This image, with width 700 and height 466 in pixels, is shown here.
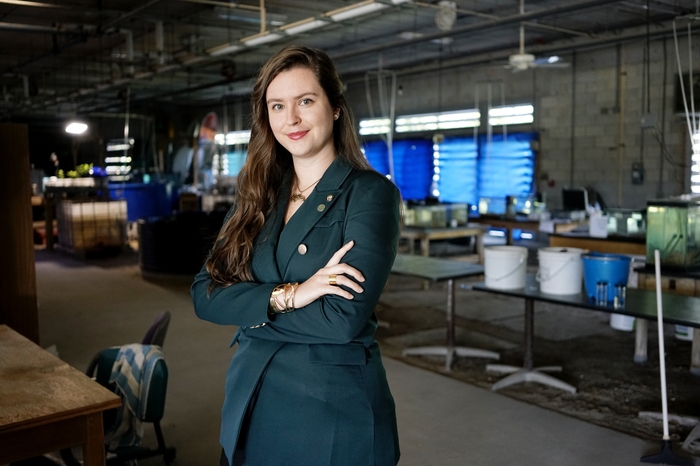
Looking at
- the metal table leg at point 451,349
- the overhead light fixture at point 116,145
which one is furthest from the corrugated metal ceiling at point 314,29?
the overhead light fixture at point 116,145

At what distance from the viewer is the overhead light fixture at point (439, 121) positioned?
1346 centimetres

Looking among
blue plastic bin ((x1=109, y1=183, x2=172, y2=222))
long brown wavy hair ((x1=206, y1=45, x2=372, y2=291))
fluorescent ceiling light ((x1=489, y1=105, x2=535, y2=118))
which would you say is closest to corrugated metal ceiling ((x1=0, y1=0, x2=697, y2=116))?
fluorescent ceiling light ((x1=489, y1=105, x2=535, y2=118))

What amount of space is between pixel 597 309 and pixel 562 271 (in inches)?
17.1

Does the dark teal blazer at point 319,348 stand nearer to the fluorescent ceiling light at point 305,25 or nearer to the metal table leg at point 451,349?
the metal table leg at point 451,349

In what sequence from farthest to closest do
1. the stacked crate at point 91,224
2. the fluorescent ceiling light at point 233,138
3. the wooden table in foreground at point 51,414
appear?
the fluorescent ceiling light at point 233,138 → the stacked crate at point 91,224 → the wooden table in foreground at point 51,414

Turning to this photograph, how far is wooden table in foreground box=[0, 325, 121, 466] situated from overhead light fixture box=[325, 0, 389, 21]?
4675 millimetres

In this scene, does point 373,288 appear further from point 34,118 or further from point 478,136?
point 34,118

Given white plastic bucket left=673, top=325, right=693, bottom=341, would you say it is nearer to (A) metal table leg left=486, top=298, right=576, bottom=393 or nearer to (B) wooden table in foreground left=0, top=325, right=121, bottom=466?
(A) metal table leg left=486, top=298, right=576, bottom=393

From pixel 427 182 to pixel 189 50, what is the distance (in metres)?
6.00

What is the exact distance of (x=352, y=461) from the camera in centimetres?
151

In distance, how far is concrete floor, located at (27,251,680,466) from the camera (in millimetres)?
3510

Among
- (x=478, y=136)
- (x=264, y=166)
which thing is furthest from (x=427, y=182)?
(x=264, y=166)

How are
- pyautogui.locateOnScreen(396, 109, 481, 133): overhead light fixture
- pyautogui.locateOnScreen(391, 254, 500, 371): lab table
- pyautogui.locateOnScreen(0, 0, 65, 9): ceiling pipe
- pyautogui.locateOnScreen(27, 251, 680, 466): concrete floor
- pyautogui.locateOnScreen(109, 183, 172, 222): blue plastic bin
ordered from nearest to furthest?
pyautogui.locateOnScreen(27, 251, 680, 466): concrete floor, pyautogui.locateOnScreen(391, 254, 500, 371): lab table, pyautogui.locateOnScreen(0, 0, 65, 9): ceiling pipe, pyautogui.locateOnScreen(396, 109, 481, 133): overhead light fixture, pyautogui.locateOnScreen(109, 183, 172, 222): blue plastic bin

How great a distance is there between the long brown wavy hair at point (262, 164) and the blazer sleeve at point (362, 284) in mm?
153
